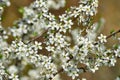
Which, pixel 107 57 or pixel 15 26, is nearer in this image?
pixel 107 57

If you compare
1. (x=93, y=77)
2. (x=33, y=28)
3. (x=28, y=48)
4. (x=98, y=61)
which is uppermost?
(x=93, y=77)

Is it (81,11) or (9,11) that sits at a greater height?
(9,11)

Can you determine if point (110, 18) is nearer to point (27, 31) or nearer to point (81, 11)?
point (27, 31)

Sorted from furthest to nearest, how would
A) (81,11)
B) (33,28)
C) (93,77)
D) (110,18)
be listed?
(110,18)
(93,77)
(33,28)
(81,11)

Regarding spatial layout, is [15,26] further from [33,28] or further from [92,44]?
[92,44]

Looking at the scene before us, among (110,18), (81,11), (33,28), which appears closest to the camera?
(81,11)

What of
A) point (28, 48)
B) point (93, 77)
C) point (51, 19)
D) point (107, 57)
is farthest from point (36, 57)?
point (93, 77)
